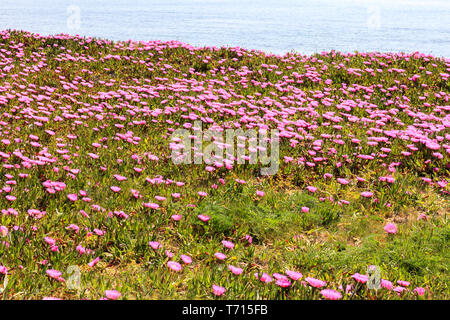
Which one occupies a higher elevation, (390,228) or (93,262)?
(93,262)

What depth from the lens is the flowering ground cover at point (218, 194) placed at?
140 inches

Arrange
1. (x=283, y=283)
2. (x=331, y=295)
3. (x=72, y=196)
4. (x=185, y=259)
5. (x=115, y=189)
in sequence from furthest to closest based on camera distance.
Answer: (x=115, y=189)
(x=72, y=196)
(x=185, y=259)
(x=283, y=283)
(x=331, y=295)

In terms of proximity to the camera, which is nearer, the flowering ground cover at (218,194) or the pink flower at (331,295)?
the pink flower at (331,295)

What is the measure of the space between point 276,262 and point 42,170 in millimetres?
3085

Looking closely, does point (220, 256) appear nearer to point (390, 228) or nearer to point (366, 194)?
point (390, 228)

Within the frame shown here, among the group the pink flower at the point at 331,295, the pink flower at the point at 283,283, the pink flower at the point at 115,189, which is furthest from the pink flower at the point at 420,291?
the pink flower at the point at 115,189

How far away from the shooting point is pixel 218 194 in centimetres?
520

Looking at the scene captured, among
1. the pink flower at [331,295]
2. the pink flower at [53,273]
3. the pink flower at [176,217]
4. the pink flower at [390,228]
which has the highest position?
the pink flower at [53,273]

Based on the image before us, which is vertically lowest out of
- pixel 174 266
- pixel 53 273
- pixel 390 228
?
pixel 390 228

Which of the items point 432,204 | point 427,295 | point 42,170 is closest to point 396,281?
point 427,295

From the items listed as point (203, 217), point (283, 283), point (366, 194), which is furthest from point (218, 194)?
point (283, 283)

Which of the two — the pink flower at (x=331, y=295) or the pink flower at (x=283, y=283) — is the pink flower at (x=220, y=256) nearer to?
the pink flower at (x=283, y=283)

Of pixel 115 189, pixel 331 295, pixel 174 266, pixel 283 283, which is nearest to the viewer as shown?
pixel 331 295

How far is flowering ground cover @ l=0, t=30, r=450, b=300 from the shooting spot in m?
3.55
